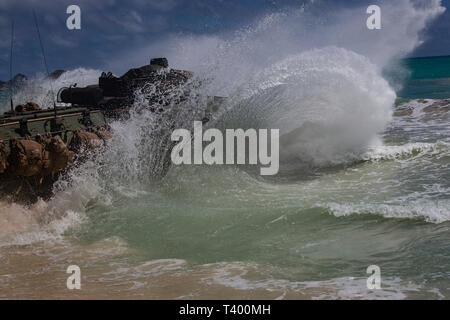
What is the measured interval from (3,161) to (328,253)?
14.4 feet

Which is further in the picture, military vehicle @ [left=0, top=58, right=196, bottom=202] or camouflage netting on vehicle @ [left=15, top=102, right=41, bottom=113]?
camouflage netting on vehicle @ [left=15, top=102, right=41, bottom=113]

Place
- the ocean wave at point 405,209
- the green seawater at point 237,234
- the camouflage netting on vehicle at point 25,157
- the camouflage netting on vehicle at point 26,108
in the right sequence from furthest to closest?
the camouflage netting on vehicle at point 26,108
the camouflage netting on vehicle at point 25,157
the ocean wave at point 405,209
the green seawater at point 237,234

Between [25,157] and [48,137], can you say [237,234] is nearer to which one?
[25,157]

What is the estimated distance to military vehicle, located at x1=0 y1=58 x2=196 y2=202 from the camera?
256 inches

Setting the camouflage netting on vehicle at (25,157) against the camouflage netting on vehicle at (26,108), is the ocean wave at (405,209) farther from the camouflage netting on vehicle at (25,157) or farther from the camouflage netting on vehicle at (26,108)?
the camouflage netting on vehicle at (26,108)

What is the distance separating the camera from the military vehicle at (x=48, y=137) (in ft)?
21.3

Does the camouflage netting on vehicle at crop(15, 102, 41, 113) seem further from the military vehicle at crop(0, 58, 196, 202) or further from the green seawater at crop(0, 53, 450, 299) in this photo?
the green seawater at crop(0, 53, 450, 299)

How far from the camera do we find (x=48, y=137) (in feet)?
23.5

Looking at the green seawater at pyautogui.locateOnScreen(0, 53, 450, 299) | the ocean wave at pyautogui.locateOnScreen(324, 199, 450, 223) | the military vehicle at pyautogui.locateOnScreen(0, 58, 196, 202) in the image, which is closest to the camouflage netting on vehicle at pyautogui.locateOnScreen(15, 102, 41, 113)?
the military vehicle at pyautogui.locateOnScreen(0, 58, 196, 202)

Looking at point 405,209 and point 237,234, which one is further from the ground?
point 405,209

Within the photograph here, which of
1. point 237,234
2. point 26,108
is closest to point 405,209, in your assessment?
point 237,234

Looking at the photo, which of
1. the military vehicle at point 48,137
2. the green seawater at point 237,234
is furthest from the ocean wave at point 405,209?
the military vehicle at point 48,137

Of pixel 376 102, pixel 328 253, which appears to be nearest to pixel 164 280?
pixel 328 253

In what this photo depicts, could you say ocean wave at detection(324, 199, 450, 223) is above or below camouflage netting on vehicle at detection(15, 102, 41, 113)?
below
